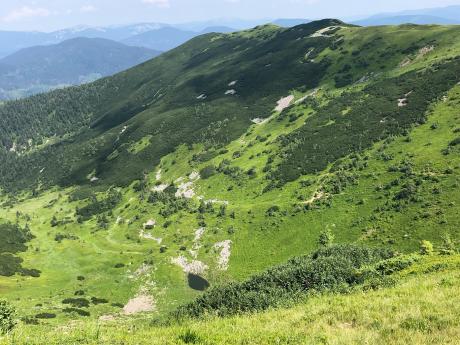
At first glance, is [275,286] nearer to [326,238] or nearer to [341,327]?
[341,327]

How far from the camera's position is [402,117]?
9988 centimetres

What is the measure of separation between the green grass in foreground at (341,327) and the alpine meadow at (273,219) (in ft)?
0.29

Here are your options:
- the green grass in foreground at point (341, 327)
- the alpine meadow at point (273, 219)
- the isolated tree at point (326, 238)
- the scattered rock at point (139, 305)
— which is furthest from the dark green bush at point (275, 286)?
the scattered rock at point (139, 305)

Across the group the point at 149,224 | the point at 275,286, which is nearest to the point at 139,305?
the point at 149,224

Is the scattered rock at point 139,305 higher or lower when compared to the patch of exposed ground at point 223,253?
lower

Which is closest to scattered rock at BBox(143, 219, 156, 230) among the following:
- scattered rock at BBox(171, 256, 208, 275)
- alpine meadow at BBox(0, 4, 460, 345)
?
alpine meadow at BBox(0, 4, 460, 345)

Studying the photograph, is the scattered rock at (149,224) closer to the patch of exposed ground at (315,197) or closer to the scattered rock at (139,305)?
the scattered rock at (139,305)

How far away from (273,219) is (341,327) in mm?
70088

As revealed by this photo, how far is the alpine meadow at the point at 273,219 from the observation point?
1752cm

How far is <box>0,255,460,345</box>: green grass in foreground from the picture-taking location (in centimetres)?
1376

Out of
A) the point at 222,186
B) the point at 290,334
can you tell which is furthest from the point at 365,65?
the point at 290,334

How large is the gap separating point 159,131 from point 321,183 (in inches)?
3663

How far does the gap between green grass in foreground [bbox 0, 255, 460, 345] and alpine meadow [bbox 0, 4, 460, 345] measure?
0.29 feet

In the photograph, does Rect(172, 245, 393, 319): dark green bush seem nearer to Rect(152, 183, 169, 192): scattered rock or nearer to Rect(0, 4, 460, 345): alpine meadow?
Rect(0, 4, 460, 345): alpine meadow
